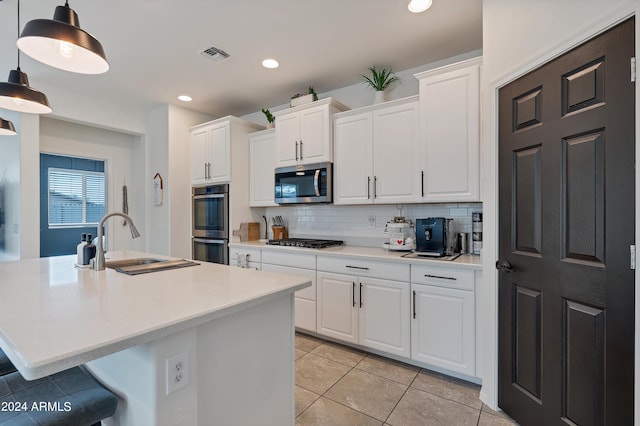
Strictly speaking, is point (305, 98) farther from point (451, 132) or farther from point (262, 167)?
point (451, 132)

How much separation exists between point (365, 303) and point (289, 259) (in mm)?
916

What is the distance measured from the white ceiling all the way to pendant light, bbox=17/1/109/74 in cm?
89

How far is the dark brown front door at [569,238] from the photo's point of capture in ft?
4.25

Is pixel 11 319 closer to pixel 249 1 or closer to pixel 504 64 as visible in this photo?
pixel 249 1

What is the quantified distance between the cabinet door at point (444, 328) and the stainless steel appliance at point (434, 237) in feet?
1.18

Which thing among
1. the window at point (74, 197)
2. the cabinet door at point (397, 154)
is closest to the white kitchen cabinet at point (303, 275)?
the cabinet door at point (397, 154)

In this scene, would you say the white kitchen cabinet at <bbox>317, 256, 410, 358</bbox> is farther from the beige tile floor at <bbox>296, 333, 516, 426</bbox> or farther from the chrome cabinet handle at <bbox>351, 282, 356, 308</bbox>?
the beige tile floor at <bbox>296, 333, 516, 426</bbox>

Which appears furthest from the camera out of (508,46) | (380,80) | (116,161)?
(116,161)

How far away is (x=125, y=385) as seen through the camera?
1069 mm

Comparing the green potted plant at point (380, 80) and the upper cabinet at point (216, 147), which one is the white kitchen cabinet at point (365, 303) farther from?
the upper cabinet at point (216, 147)

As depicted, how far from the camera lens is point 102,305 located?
114 cm

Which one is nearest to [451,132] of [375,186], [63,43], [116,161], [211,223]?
[375,186]

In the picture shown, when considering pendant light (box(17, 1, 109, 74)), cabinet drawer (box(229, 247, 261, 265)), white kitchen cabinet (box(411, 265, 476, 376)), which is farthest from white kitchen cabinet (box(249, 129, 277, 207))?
pendant light (box(17, 1, 109, 74))

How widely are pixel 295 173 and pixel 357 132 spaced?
82 centimetres
